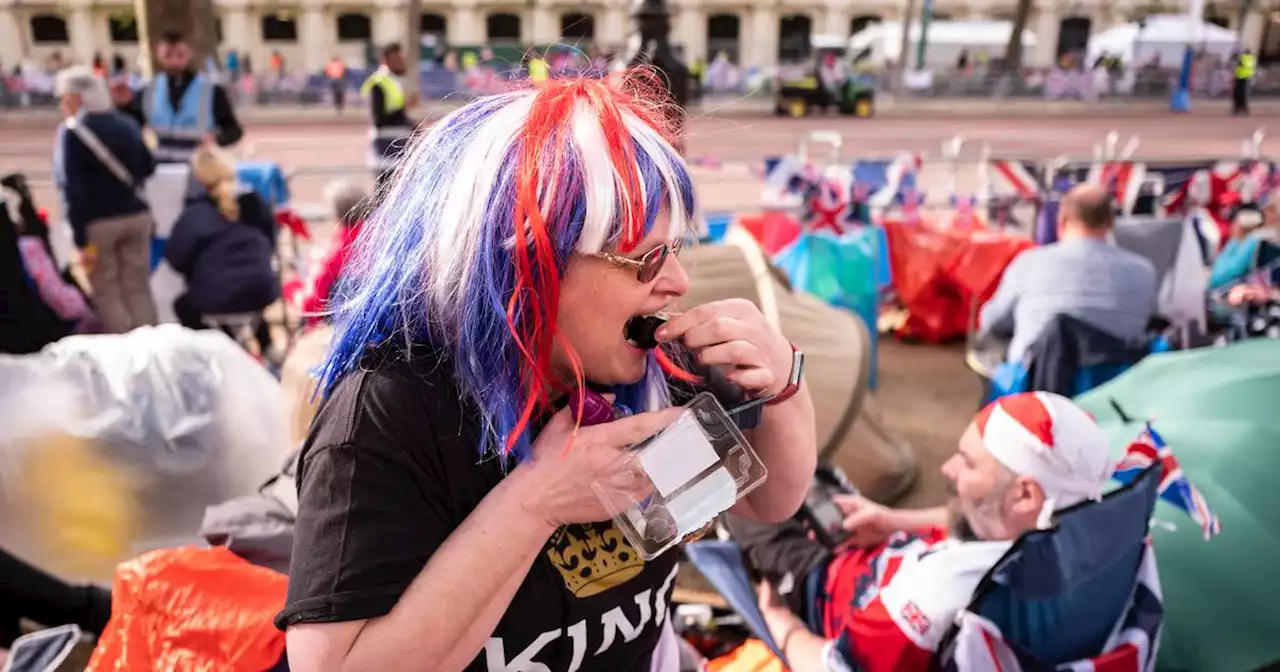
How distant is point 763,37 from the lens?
39906 millimetres

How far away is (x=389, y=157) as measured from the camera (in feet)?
4.86

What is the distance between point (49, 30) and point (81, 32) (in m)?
2.00

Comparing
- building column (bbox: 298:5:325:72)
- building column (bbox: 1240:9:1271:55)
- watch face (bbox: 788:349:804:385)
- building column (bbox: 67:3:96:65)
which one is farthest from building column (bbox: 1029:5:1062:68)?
watch face (bbox: 788:349:804:385)

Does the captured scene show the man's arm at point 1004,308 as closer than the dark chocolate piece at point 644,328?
No

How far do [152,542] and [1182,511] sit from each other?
9.89 ft

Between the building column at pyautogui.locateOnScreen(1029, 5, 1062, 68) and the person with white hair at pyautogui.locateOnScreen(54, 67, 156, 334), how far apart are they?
137ft

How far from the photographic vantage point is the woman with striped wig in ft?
3.29

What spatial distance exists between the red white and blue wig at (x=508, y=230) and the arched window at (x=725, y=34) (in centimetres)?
4024

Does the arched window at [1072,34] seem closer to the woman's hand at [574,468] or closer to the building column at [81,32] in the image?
the building column at [81,32]

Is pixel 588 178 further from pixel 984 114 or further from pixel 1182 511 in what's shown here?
pixel 984 114

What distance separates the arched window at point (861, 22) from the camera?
133ft

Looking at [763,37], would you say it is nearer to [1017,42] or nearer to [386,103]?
[1017,42]

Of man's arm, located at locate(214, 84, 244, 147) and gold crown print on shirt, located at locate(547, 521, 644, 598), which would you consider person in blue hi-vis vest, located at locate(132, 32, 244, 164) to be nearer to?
man's arm, located at locate(214, 84, 244, 147)

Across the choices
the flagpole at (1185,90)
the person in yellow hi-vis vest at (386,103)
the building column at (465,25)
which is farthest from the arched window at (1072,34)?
the person in yellow hi-vis vest at (386,103)
